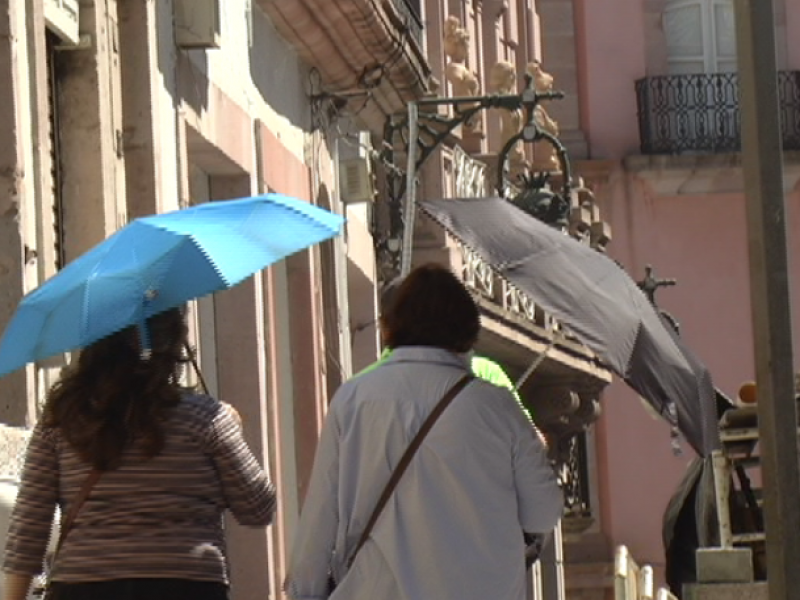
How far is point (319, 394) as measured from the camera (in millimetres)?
17969

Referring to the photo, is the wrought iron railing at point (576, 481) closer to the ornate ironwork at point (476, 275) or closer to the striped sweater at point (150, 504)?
the ornate ironwork at point (476, 275)

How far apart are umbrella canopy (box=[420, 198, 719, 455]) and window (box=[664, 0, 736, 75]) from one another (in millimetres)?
33034

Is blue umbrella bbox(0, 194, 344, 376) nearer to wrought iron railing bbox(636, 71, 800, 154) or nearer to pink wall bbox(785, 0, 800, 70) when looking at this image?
wrought iron railing bbox(636, 71, 800, 154)

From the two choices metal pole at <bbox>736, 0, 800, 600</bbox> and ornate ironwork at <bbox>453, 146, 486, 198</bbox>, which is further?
ornate ironwork at <bbox>453, 146, 486, 198</bbox>

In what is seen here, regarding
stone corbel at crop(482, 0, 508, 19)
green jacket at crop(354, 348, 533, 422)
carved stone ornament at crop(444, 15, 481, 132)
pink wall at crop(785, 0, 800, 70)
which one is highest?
pink wall at crop(785, 0, 800, 70)

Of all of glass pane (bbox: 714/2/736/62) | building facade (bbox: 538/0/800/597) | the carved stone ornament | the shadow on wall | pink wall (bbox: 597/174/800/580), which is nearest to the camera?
the shadow on wall

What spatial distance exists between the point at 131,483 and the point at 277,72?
9064mm

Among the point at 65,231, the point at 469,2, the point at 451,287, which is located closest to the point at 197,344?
the point at 65,231

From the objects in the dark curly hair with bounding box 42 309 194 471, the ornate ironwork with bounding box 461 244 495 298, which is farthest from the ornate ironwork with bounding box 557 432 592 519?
the dark curly hair with bounding box 42 309 194 471

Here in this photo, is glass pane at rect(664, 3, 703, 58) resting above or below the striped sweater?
above

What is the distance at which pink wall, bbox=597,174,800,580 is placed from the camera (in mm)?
41344

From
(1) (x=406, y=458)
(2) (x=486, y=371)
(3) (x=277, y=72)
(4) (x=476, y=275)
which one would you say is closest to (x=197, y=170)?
(3) (x=277, y=72)

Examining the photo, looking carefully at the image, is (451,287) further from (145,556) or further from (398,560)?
(145,556)

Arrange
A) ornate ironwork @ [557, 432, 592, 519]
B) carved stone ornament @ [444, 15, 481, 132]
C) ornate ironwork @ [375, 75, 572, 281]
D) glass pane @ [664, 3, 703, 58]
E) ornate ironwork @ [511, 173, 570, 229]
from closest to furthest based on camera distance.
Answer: ornate ironwork @ [375, 75, 572, 281]
ornate ironwork @ [511, 173, 570, 229]
carved stone ornament @ [444, 15, 481, 132]
ornate ironwork @ [557, 432, 592, 519]
glass pane @ [664, 3, 703, 58]
